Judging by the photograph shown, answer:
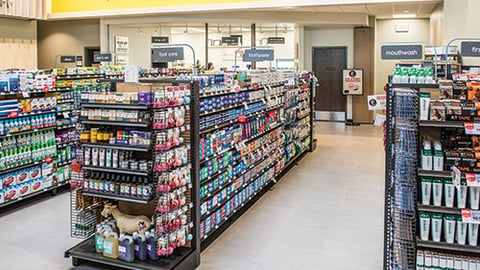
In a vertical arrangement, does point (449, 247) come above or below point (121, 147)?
below

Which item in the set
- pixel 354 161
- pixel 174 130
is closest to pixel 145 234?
pixel 174 130

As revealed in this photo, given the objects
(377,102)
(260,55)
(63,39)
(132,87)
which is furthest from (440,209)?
(63,39)

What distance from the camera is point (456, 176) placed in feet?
10.6

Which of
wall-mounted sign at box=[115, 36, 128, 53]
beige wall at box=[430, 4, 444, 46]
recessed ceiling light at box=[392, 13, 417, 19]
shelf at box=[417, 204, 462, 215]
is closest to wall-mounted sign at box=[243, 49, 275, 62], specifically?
shelf at box=[417, 204, 462, 215]

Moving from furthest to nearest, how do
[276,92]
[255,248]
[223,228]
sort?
[276,92]
[223,228]
[255,248]

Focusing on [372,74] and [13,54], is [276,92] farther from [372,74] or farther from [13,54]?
[13,54]

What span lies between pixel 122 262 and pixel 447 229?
8.82 ft

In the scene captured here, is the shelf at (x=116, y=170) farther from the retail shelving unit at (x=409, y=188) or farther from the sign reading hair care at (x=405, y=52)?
the sign reading hair care at (x=405, y=52)

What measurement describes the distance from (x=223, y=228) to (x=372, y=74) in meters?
11.2

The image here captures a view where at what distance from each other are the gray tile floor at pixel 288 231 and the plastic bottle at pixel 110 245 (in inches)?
23.4

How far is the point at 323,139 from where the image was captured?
39.5 ft

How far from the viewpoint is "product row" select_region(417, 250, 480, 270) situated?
3.40 meters

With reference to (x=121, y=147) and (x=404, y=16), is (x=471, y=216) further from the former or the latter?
(x=404, y=16)

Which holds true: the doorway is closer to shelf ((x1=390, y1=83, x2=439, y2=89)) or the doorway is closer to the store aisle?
the store aisle
